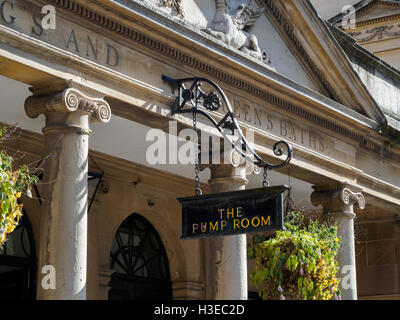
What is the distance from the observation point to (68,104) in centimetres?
938

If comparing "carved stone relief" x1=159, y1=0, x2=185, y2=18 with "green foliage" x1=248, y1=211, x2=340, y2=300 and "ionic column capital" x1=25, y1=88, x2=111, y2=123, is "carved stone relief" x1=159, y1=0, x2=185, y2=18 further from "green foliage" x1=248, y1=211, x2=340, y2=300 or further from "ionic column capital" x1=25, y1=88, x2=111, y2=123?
"green foliage" x1=248, y1=211, x2=340, y2=300

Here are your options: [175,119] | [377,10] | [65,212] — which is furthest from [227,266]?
[377,10]

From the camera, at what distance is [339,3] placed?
2534 cm

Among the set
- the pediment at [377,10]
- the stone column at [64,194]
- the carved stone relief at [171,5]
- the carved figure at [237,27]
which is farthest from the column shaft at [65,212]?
the pediment at [377,10]

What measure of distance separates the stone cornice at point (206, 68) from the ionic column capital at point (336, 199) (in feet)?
3.17

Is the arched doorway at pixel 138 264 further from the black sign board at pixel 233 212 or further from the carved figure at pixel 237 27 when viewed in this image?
the black sign board at pixel 233 212

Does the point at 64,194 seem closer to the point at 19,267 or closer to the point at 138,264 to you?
the point at 19,267

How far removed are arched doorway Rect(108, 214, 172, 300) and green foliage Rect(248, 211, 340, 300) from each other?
10.9 ft

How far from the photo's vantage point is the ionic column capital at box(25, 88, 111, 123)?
9383 mm

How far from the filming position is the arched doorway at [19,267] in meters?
12.8

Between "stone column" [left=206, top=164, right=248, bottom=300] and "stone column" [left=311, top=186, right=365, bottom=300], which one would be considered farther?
"stone column" [left=311, top=186, right=365, bottom=300]

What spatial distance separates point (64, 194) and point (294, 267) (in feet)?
12.3

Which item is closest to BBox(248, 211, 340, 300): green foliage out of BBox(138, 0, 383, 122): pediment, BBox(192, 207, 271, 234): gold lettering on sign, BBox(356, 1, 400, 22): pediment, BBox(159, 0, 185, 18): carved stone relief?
BBox(138, 0, 383, 122): pediment
